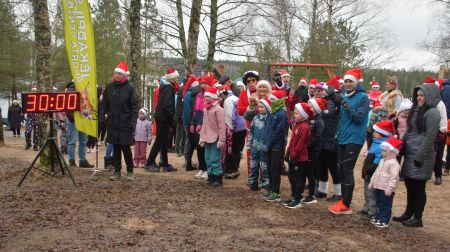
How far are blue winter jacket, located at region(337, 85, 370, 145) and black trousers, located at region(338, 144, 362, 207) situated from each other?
108 mm

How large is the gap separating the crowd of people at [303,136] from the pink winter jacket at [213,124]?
0.8 inches

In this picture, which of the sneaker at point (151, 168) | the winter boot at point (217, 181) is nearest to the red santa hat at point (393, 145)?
the winter boot at point (217, 181)

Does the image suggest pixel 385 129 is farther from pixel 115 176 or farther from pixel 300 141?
pixel 115 176

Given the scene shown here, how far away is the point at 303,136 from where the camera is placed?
268 inches

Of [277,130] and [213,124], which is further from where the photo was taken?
[213,124]

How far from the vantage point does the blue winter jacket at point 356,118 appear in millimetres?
6469

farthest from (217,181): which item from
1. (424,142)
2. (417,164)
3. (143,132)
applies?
(424,142)

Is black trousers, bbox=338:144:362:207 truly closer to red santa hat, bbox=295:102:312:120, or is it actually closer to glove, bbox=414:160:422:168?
red santa hat, bbox=295:102:312:120

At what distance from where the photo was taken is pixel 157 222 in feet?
19.3

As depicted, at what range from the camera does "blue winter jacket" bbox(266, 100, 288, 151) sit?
285 inches

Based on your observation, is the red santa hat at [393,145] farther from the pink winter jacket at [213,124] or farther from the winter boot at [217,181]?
the winter boot at [217,181]

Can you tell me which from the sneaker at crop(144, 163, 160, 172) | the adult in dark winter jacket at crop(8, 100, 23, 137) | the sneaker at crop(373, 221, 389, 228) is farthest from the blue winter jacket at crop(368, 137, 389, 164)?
the adult in dark winter jacket at crop(8, 100, 23, 137)

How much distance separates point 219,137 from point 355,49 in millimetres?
19438

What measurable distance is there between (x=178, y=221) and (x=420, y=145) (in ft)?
11.5
